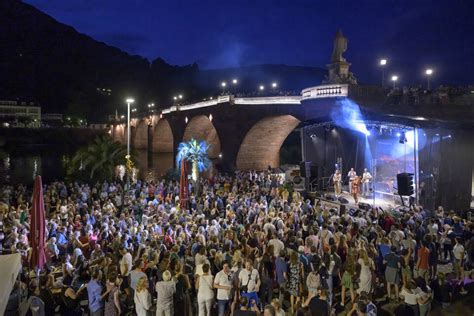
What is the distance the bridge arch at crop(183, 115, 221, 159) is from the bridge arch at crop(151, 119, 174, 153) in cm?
830

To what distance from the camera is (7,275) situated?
19.4 ft

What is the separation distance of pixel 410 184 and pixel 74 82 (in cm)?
15534

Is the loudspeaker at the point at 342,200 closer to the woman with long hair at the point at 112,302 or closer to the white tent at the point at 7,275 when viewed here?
the woman with long hair at the point at 112,302

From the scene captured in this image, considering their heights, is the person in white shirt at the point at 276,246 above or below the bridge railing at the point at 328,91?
below

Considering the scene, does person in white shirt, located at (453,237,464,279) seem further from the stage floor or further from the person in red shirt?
the stage floor

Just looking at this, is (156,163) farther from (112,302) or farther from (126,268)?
(112,302)

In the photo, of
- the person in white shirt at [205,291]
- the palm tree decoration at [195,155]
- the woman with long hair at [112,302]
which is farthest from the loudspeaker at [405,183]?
the palm tree decoration at [195,155]

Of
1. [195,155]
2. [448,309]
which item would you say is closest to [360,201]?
[448,309]

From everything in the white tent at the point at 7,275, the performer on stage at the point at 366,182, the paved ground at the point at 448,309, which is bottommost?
the paved ground at the point at 448,309

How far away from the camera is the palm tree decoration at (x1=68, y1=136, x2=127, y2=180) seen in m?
29.3

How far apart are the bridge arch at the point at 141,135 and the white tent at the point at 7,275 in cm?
6111

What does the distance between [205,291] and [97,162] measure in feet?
77.5

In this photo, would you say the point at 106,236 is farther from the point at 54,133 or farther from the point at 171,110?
the point at 54,133

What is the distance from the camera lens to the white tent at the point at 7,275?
5438 mm
